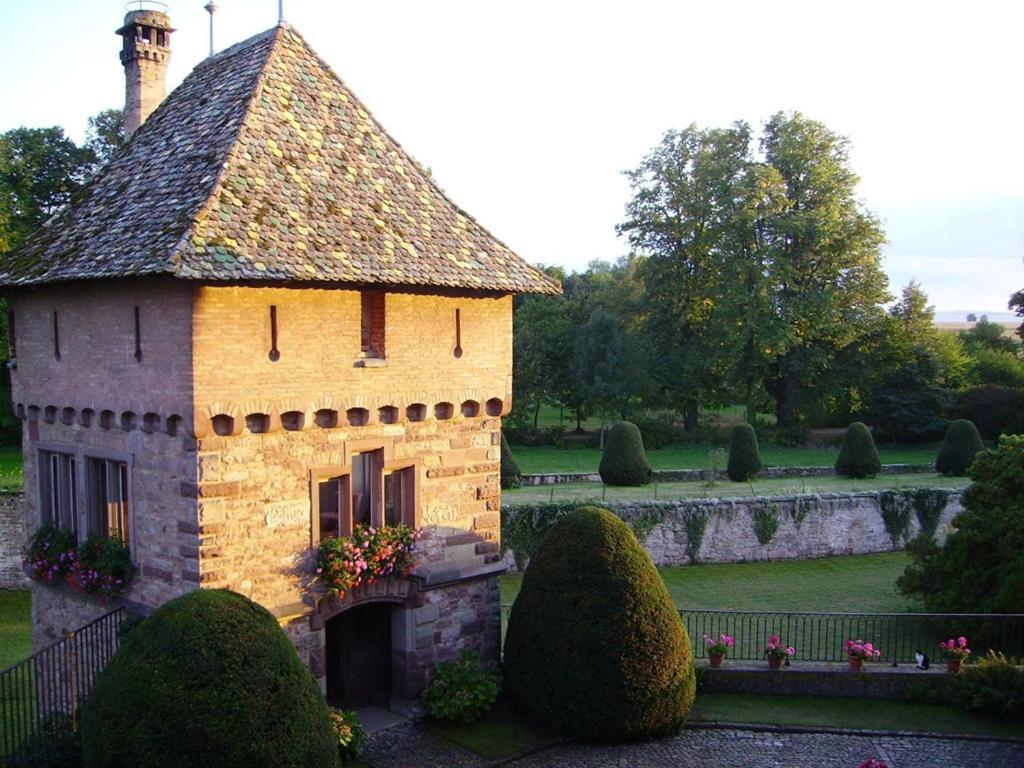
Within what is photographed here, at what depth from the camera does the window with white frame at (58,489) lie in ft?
47.1

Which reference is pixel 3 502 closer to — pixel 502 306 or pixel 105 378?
pixel 105 378

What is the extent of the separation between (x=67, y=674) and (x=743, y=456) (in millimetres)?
25083

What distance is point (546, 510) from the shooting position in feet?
82.5

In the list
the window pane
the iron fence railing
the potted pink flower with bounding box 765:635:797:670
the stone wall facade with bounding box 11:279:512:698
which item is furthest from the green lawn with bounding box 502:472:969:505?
the window pane

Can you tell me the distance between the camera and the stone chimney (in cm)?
1681

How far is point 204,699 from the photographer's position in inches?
411

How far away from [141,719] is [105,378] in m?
4.90

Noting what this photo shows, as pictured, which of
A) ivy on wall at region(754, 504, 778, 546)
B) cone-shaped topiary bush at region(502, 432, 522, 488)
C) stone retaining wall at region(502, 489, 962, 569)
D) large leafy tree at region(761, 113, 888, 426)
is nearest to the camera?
stone retaining wall at region(502, 489, 962, 569)

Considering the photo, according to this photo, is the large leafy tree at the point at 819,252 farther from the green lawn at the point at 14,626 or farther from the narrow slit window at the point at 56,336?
the narrow slit window at the point at 56,336

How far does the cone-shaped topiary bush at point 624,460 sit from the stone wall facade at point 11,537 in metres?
17.9

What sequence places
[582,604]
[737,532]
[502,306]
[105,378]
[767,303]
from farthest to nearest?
[767,303] → [737,532] → [502,306] → [582,604] → [105,378]

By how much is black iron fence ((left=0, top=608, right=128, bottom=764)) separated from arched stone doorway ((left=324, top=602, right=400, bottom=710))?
3189 mm

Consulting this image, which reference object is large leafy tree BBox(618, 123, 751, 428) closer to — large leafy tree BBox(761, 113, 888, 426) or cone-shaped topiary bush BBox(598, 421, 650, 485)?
large leafy tree BBox(761, 113, 888, 426)

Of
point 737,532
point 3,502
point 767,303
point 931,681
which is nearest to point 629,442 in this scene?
point 737,532
